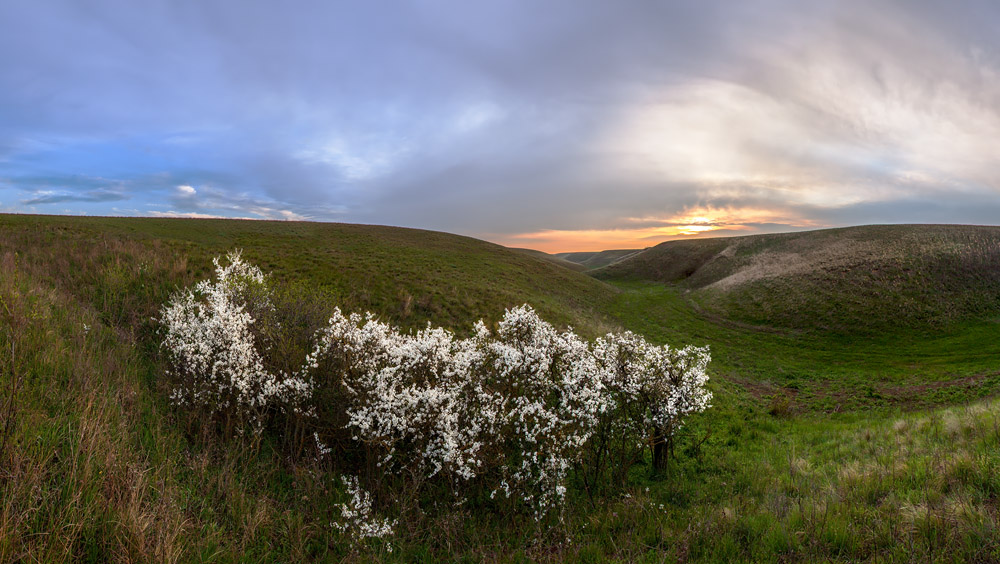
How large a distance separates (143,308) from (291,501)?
1199cm

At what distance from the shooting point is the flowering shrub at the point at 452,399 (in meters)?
7.29

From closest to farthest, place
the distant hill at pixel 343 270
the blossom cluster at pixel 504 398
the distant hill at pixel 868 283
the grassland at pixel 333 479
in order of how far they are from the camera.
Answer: the grassland at pixel 333 479, the blossom cluster at pixel 504 398, the distant hill at pixel 343 270, the distant hill at pixel 868 283

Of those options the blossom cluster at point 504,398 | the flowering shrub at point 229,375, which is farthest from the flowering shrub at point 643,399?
the flowering shrub at point 229,375

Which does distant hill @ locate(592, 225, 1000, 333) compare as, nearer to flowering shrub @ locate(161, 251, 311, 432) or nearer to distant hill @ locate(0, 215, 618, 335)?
distant hill @ locate(0, 215, 618, 335)

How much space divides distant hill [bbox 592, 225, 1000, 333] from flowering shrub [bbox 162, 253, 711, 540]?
31824 millimetres

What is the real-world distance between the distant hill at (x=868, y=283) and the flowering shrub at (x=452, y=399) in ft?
104

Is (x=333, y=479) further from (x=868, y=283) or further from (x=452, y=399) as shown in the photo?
(x=868, y=283)

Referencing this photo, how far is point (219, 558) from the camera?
16.8 feet

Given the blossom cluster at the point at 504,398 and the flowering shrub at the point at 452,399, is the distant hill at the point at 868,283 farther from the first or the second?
the flowering shrub at the point at 452,399

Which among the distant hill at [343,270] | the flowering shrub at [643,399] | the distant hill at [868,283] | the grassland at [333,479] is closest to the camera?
the grassland at [333,479]

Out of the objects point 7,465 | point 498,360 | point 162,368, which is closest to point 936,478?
point 498,360

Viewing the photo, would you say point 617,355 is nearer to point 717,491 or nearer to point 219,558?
point 717,491

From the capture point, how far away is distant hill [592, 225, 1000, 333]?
31359 millimetres

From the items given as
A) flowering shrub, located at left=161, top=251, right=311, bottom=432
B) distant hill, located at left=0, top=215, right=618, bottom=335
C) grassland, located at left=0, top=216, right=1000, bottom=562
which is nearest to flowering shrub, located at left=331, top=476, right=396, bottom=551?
grassland, located at left=0, top=216, right=1000, bottom=562
